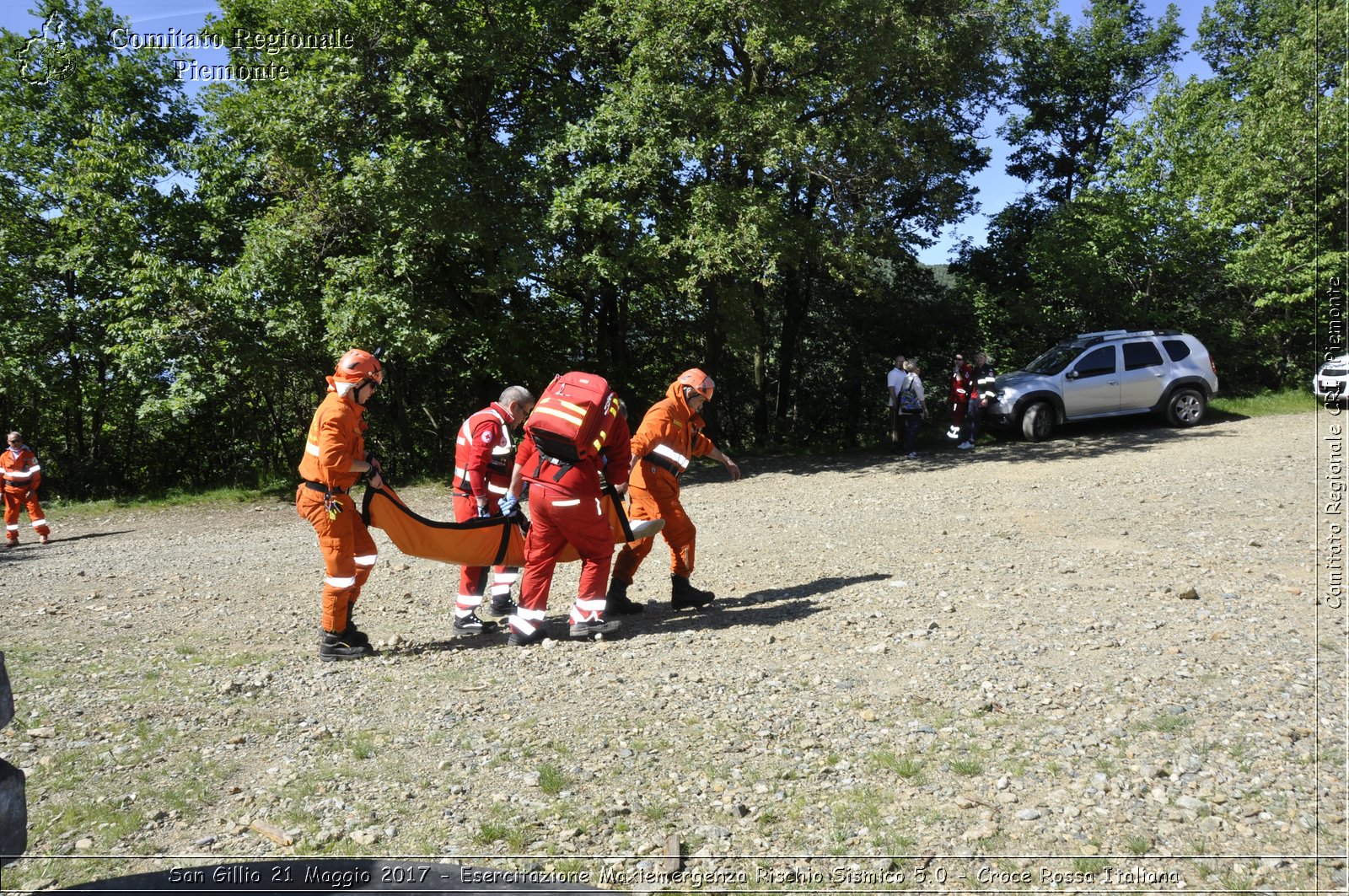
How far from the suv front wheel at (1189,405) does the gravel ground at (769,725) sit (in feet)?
31.3

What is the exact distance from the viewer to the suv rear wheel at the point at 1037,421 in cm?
1819

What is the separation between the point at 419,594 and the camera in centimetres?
913

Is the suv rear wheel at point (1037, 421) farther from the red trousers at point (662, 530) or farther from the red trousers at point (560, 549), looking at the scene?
the red trousers at point (560, 549)

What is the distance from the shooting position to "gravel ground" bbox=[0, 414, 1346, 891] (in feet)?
12.8

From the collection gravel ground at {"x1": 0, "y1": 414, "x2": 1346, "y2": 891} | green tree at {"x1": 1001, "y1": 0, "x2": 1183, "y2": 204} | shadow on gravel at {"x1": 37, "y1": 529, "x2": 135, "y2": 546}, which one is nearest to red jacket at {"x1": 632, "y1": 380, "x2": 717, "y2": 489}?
gravel ground at {"x1": 0, "y1": 414, "x2": 1346, "y2": 891}

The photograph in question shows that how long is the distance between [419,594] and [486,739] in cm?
429

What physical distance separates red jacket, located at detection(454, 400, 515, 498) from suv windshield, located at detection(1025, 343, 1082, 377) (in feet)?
45.3

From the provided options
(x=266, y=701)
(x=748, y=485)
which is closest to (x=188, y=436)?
(x=748, y=485)

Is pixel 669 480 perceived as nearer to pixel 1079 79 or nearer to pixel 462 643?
pixel 462 643

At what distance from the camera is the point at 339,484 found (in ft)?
21.4

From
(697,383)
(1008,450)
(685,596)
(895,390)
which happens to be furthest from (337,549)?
(1008,450)

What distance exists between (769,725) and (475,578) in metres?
3.27

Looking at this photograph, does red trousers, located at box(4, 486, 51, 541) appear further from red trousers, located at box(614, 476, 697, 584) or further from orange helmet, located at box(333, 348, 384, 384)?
red trousers, located at box(614, 476, 697, 584)

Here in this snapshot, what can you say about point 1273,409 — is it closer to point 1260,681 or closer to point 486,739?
point 1260,681
